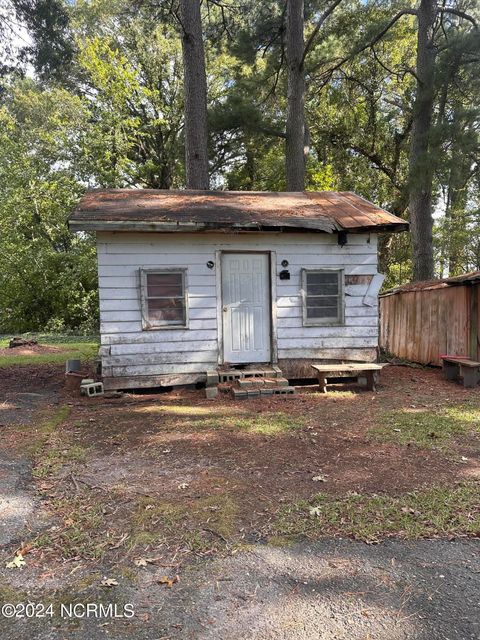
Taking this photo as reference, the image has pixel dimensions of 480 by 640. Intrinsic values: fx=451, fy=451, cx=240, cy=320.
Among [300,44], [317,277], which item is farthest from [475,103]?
[317,277]

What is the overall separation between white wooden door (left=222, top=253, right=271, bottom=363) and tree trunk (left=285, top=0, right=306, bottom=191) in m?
6.89

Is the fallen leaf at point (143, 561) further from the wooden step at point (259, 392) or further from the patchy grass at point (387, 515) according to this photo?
the wooden step at point (259, 392)

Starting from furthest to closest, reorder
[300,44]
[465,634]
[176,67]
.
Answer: [176,67] < [300,44] < [465,634]

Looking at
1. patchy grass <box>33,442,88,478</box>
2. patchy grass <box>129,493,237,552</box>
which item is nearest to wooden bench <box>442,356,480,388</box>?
patchy grass <box>129,493,237,552</box>

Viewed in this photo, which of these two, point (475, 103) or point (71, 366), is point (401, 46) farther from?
point (71, 366)

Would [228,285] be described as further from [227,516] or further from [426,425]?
[227,516]

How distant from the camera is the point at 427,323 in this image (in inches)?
408

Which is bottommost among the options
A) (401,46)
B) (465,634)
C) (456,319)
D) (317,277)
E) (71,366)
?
(465,634)

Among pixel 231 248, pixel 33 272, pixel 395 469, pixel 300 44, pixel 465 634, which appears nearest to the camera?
pixel 465 634

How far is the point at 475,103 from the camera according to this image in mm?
12609

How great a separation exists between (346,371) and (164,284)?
3357mm

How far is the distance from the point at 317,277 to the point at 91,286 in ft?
45.6

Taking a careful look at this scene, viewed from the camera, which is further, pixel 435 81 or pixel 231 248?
pixel 435 81

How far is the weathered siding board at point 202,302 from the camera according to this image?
7.28m
